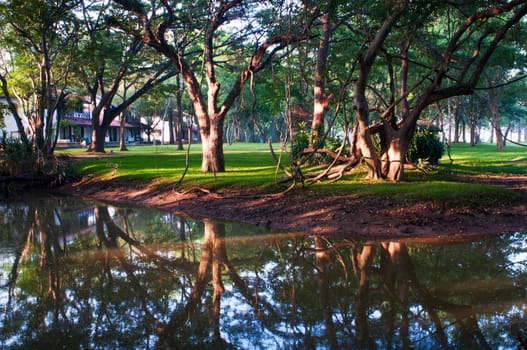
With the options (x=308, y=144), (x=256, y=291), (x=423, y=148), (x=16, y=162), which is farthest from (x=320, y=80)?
(x=256, y=291)

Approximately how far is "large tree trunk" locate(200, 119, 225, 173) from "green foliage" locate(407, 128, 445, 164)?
6876 mm

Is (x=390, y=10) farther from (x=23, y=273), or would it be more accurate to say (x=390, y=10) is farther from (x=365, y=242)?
(x=23, y=273)

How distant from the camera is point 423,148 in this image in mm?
18672

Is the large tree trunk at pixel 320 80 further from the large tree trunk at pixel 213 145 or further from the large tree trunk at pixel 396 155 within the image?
the large tree trunk at pixel 396 155

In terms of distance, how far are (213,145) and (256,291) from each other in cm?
1072

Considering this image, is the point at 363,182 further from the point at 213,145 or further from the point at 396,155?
the point at 213,145

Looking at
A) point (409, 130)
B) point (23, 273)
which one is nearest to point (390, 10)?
point (409, 130)

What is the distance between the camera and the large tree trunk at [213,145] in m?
17.6

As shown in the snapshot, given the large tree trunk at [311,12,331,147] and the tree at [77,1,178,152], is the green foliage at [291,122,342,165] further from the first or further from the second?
the tree at [77,1,178,152]

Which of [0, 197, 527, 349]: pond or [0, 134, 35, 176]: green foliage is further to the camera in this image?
[0, 134, 35, 176]: green foliage

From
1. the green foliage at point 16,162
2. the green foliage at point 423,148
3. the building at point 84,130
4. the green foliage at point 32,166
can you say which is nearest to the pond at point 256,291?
the green foliage at point 423,148

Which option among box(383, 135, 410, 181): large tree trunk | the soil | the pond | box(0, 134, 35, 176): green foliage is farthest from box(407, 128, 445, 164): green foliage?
box(0, 134, 35, 176): green foliage

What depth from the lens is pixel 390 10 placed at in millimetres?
12258

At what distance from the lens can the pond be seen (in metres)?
5.83
